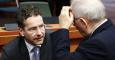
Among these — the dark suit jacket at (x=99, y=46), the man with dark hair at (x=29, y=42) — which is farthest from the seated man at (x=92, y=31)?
the man with dark hair at (x=29, y=42)

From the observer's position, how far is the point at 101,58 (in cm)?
172

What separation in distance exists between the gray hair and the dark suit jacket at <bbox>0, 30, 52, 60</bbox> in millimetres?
512

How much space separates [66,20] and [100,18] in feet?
0.87

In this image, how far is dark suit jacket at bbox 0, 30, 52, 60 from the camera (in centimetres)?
215

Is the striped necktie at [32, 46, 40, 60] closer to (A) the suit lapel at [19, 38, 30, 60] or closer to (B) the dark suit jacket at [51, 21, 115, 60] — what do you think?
(A) the suit lapel at [19, 38, 30, 60]

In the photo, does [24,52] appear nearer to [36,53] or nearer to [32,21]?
[36,53]

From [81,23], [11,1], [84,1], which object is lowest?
[11,1]

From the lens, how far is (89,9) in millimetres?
1738

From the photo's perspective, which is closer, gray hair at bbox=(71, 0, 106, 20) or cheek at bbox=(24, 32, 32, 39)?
gray hair at bbox=(71, 0, 106, 20)

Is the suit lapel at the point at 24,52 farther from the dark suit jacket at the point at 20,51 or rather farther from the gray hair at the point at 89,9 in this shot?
the gray hair at the point at 89,9

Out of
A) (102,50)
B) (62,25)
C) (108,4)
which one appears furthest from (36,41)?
(108,4)

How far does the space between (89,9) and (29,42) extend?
1.96 feet

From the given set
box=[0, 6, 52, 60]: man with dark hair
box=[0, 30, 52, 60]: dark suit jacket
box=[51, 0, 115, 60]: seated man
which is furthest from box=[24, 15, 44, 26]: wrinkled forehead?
box=[51, 0, 115, 60]: seated man

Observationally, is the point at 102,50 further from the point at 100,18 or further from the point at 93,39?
the point at 100,18
